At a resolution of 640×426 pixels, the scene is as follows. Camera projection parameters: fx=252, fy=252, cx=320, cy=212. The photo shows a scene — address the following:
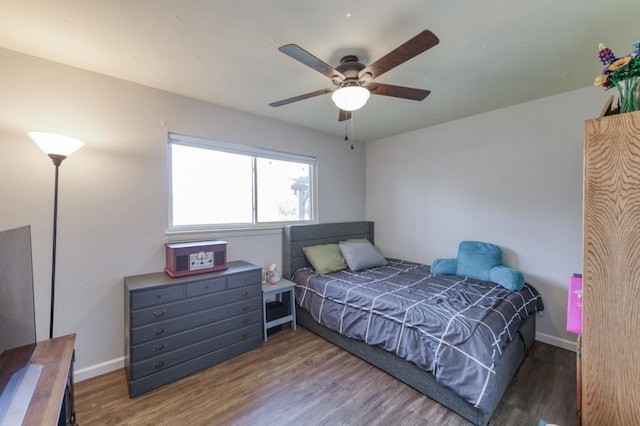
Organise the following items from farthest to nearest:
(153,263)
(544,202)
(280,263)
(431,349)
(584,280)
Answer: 1. (280,263)
2. (544,202)
3. (153,263)
4. (431,349)
5. (584,280)

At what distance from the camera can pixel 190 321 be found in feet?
7.09

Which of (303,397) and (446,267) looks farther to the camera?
(446,267)

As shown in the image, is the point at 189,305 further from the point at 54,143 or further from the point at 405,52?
the point at 405,52

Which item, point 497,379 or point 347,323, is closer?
point 497,379

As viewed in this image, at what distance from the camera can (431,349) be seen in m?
1.82

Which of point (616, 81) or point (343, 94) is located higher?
point (343, 94)

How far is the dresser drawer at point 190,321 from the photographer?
1.95 m

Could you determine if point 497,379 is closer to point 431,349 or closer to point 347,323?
point 431,349

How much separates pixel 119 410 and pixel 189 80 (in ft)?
8.59

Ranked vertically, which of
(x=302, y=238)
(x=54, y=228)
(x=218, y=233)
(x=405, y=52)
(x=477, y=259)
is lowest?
(x=477, y=259)

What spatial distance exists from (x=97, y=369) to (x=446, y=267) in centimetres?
360

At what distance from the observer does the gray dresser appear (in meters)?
1.93

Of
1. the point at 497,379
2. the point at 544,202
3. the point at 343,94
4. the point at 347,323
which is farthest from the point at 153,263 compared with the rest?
the point at 544,202

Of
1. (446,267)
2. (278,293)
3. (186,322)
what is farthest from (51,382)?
(446,267)
